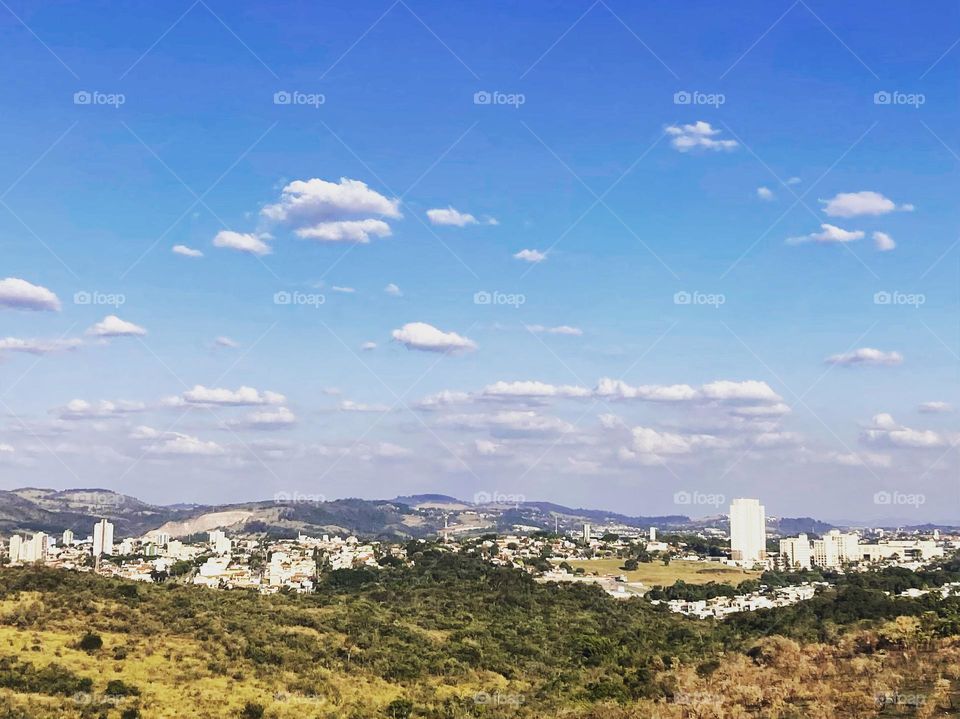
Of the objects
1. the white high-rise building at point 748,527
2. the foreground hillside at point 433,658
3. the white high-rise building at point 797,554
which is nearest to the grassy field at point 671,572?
the white high-rise building at point 797,554

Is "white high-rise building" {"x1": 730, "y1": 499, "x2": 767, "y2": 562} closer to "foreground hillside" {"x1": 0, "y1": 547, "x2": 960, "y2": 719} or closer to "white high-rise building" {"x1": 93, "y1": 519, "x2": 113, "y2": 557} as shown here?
"foreground hillside" {"x1": 0, "y1": 547, "x2": 960, "y2": 719}

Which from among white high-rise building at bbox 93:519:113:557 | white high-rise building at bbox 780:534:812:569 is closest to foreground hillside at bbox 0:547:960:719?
white high-rise building at bbox 780:534:812:569

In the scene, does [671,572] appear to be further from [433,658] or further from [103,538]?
[103,538]

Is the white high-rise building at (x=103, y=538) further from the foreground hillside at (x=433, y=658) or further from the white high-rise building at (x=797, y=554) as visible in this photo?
the white high-rise building at (x=797, y=554)

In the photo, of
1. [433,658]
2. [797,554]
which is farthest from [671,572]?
[433,658]

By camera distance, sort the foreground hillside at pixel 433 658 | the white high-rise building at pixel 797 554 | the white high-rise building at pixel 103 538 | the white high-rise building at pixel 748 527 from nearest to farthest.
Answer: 1. the foreground hillside at pixel 433 658
2. the white high-rise building at pixel 797 554
3. the white high-rise building at pixel 748 527
4. the white high-rise building at pixel 103 538

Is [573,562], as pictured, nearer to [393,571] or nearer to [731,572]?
[731,572]

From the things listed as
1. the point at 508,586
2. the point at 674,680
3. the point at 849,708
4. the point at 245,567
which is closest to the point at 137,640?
the point at 674,680
